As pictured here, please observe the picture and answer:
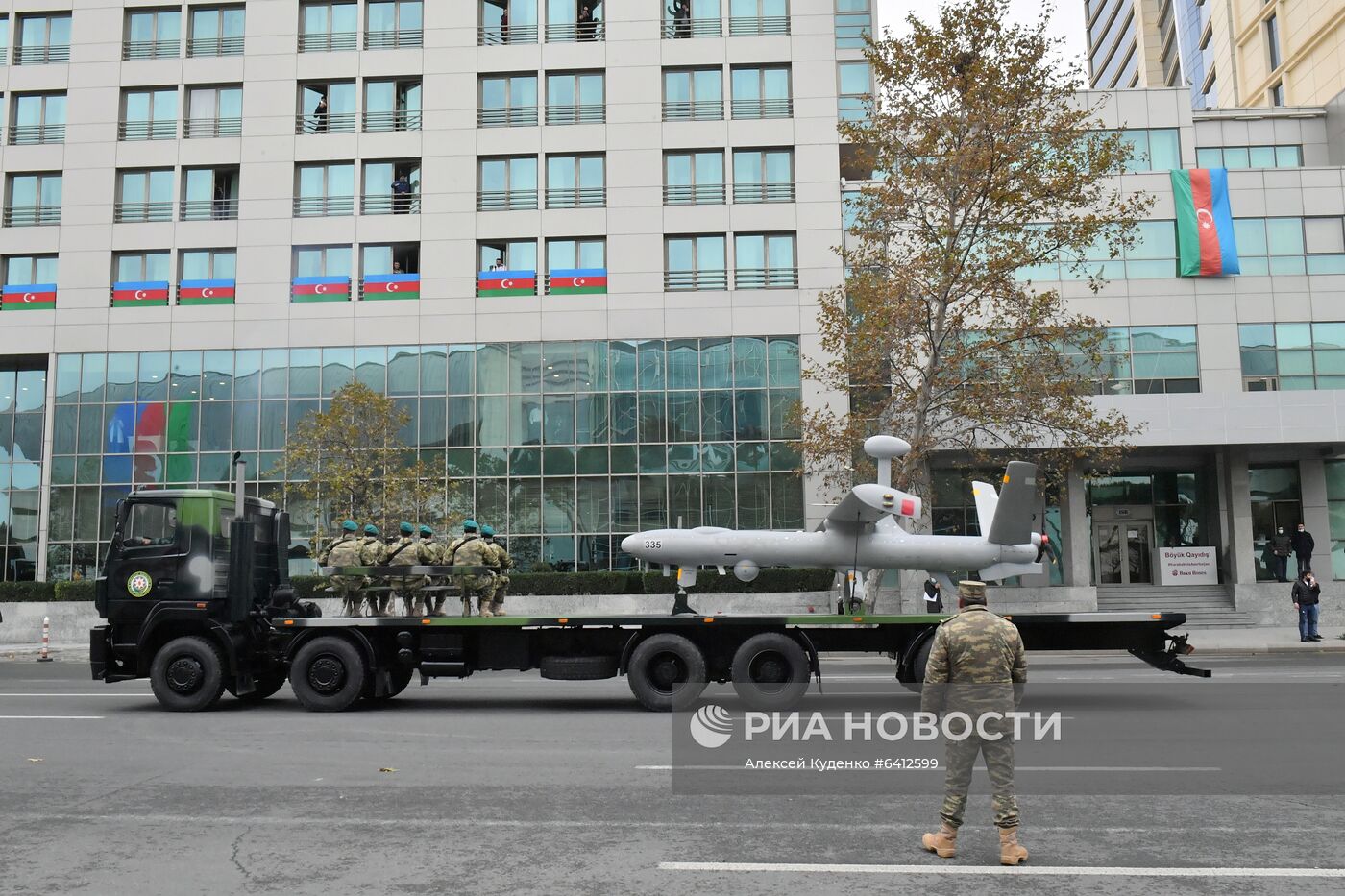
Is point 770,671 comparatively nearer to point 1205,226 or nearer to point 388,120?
point 1205,226

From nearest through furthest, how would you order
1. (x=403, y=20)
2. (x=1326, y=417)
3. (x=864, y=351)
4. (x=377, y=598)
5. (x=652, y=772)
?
(x=652, y=772) < (x=377, y=598) < (x=864, y=351) < (x=1326, y=417) < (x=403, y=20)

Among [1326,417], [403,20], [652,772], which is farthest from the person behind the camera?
[403,20]

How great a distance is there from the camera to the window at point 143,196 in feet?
117

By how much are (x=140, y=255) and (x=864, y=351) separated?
24104mm

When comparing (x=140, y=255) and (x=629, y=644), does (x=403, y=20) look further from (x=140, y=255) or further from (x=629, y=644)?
(x=629, y=644)

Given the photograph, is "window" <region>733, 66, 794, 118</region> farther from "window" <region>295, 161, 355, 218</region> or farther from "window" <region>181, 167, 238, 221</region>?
"window" <region>181, 167, 238, 221</region>

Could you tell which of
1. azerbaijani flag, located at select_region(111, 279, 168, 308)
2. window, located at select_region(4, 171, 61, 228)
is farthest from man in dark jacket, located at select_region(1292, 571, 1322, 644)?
window, located at select_region(4, 171, 61, 228)

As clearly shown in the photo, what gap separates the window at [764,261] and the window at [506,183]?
661 centimetres

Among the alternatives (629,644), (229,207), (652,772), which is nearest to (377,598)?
(629,644)

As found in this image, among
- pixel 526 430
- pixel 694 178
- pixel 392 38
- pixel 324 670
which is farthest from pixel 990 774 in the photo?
pixel 392 38

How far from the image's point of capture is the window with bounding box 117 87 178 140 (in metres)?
35.9

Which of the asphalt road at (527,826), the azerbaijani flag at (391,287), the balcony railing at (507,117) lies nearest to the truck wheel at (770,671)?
the asphalt road at (527,826)

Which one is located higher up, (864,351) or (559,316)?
(559,316)

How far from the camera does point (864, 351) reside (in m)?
24.7
